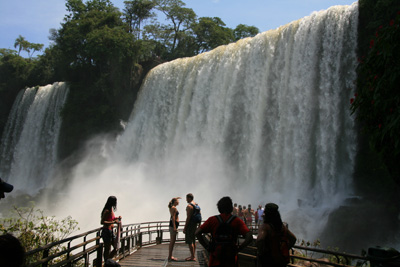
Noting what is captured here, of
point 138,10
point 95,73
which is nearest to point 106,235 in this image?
point 95,73

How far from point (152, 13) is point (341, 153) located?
109 feet

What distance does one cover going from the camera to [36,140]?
37.7m

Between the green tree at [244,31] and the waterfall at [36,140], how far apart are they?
2593 centimetres

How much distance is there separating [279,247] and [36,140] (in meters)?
37.9

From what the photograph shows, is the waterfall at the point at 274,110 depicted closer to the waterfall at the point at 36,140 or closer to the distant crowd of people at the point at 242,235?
the waterfall at the point at 36,140

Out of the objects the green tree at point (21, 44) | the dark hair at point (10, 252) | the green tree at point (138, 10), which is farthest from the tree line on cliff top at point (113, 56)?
the green tree at point (21, 44)

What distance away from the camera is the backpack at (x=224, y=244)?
4.14m

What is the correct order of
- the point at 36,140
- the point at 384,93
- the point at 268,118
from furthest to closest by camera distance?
the point at 36,140, the point at 268,118, the point at 384,93

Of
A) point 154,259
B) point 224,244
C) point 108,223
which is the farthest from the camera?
point 154,259

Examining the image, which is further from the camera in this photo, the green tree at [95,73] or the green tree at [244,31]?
the green tree at [244,31]

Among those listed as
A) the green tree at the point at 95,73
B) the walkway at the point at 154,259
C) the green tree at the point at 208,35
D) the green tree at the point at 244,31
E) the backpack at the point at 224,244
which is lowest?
the walkway at the point at 154,259

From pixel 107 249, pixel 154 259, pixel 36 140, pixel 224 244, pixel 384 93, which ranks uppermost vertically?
pixel 36 140

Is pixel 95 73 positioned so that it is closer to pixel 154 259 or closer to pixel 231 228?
pixel 154 259

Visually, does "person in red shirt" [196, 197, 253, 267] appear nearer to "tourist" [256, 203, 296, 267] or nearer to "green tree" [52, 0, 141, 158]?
"tourist" [256, 203, 296, 267]
